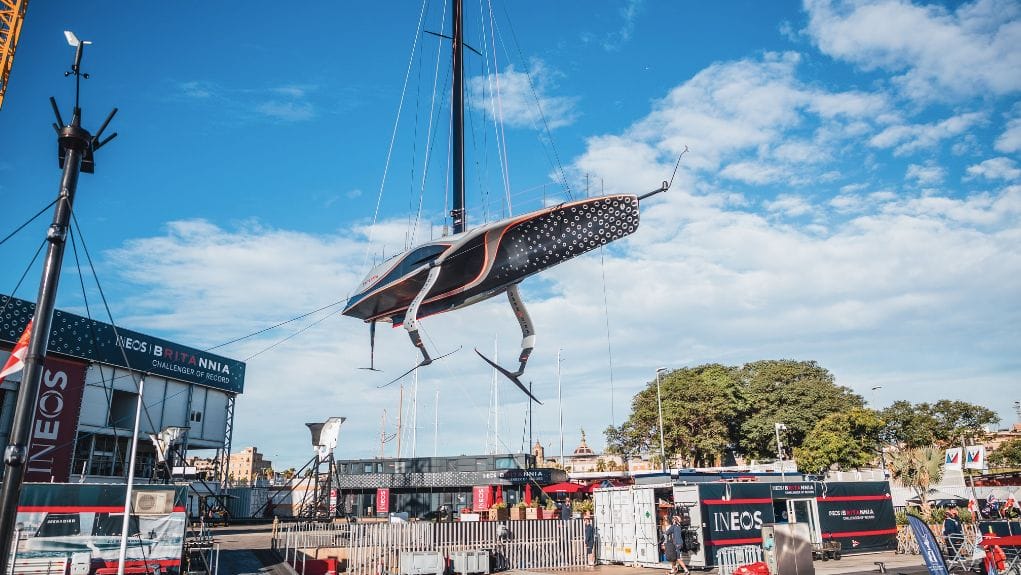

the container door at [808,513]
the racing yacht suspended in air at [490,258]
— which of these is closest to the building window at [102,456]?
the racing yacht suspended in air at [490,258]

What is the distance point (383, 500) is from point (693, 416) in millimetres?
29382

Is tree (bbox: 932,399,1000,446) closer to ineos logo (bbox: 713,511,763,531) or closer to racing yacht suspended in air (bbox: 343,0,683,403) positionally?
ineos logo (bbox: 713,511,763,531)

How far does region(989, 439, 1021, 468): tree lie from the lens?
76750 millimetres

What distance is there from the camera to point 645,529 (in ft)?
73.5

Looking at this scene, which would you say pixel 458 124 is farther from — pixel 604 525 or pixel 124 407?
pixel 124 407

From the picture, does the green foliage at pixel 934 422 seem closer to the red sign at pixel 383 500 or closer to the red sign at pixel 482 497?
the red sign at pixel 482 497

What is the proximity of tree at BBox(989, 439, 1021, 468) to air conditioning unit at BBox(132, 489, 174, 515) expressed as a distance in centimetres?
9040

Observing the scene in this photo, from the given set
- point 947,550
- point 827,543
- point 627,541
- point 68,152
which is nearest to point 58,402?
point 627,541

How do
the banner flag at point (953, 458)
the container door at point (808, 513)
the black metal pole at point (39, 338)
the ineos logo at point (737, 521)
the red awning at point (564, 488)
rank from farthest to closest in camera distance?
1. the red awning at point (564, 488)
2. the banner flag at point (953, 458)
3. the container door at point (808, 513)
4. the ineos logo at point (737, 521)
5. the black metal pole at point (39, 338)

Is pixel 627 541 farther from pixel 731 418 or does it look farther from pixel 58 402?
pixel 731 418

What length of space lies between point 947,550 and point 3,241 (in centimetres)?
2575

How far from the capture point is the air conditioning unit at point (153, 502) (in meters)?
15.6

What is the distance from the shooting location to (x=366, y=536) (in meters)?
19.8

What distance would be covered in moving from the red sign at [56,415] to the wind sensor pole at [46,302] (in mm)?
38113
